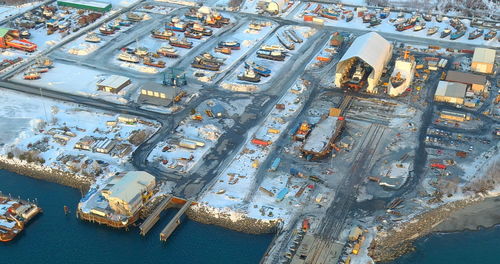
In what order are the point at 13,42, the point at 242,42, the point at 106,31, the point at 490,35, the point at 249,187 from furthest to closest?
1. the point at 106,31
2. the point at 490,35
3. the point at 242,42
4. the point at 13,42
5. the point at 249,187

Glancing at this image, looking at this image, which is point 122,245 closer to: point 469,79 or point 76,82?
point 76,82

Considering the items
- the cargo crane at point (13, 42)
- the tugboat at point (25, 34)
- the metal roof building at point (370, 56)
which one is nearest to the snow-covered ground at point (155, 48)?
the cargo crane at point (13, 42)

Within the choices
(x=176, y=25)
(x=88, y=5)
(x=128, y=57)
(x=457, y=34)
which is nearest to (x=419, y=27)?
(x=457, y=34)

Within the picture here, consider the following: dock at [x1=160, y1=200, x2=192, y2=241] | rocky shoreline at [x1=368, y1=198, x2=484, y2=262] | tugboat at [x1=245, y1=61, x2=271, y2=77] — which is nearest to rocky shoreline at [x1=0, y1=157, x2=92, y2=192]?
dock at [x1=160, y1=200, x2=192, y2=241]

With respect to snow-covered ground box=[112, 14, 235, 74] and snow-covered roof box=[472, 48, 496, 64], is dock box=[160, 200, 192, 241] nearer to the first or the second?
snow-covered ground box=[112, 14, 235, 74]

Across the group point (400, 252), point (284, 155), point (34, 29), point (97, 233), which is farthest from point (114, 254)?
point (34, 29)
